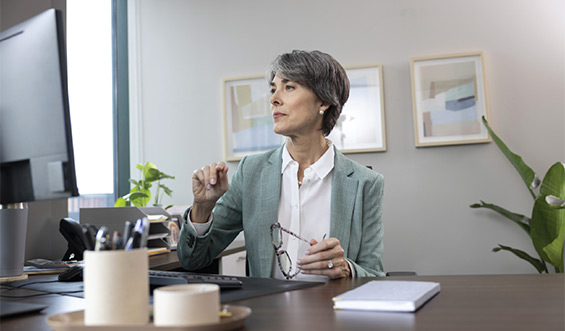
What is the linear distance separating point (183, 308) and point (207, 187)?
88 centimetres

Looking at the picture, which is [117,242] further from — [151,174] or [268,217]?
[151,174]

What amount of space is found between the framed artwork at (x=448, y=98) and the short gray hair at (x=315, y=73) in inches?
58.1

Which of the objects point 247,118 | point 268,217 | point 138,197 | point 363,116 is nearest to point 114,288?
point 268,217

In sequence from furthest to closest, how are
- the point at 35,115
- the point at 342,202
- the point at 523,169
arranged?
the point at 523,169 < the point at 342,202 < the point at 35,115

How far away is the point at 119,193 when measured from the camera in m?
3.67

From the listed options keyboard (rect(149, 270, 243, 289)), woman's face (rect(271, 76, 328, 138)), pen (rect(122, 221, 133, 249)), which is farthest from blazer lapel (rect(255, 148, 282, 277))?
pen (rect(122, 221, 133, 249))

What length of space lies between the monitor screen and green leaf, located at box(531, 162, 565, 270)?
8.70 ft

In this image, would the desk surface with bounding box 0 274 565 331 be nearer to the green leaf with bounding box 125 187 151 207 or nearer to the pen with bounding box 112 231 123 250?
the pen with bounding box 112 231 123 250

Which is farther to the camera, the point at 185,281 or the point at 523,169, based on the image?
the point at 523,169

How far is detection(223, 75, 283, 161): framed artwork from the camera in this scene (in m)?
3.57

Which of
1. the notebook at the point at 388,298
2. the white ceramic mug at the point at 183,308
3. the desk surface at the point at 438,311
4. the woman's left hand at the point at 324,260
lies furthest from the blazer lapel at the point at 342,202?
the white ceramic mug at the point at 183,308

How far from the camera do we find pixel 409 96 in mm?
3352

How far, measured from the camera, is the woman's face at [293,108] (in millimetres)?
1871

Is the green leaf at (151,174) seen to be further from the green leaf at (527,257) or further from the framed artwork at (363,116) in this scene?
the green leaf at (527,257)
